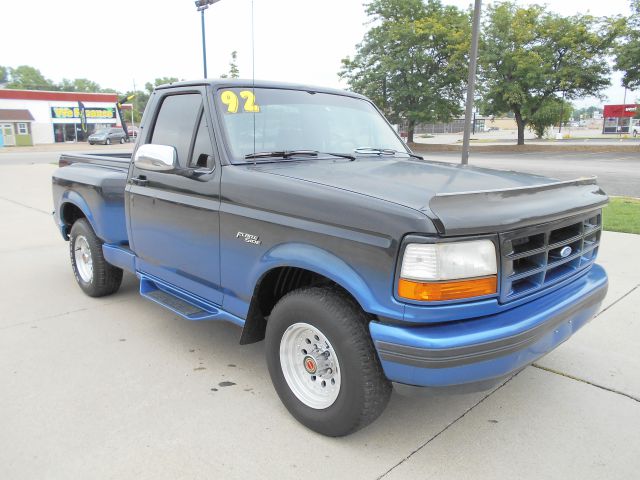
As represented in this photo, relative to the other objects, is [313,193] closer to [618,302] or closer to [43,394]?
[43,394]

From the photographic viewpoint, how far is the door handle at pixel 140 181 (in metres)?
3.84

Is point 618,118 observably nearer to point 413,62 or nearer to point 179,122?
point 413,62

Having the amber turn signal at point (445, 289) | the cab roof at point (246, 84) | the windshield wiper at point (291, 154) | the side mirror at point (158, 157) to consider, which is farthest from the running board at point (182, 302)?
the cab roof at point (246, 84)

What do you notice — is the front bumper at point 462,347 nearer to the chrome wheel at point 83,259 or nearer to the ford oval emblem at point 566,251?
the ford oval emblem at point 566,251

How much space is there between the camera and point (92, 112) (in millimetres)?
52625

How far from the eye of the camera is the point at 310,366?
279 cm

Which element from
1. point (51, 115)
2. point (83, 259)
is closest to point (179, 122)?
point (83, 259)

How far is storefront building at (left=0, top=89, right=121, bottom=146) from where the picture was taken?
46.4 metres

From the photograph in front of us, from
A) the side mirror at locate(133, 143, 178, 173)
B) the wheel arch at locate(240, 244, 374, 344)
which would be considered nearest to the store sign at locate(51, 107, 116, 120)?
the side mirror at locate(133, 143, 178, 173)

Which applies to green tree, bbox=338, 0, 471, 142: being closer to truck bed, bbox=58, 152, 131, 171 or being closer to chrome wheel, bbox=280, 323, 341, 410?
truck bed, bbox=58, 152, 131, 171

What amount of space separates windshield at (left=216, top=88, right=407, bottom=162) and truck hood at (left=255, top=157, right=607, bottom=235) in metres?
0.20

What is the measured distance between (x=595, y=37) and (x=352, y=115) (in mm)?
31182

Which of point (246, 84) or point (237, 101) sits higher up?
point (246, 84)

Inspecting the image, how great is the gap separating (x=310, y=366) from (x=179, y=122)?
2.04 metres
